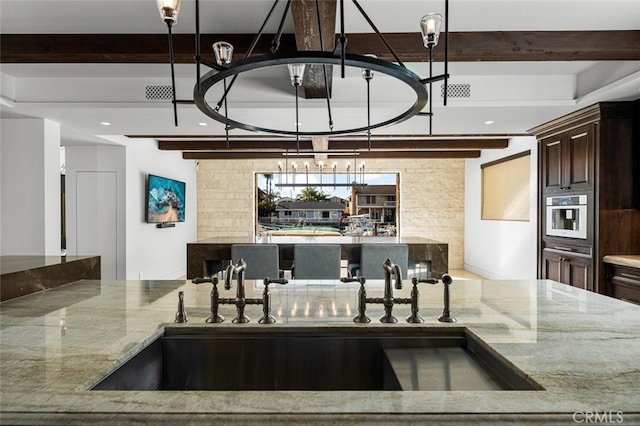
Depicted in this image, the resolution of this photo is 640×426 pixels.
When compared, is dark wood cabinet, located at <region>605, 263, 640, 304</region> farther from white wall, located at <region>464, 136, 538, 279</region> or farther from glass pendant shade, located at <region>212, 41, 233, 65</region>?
glass pendant shade, located at <region>212, 41, 233, 65</region>

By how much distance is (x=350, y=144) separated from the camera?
5.84m

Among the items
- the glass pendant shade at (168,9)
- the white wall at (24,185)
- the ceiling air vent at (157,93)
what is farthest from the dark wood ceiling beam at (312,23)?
the white wall at (24,185)

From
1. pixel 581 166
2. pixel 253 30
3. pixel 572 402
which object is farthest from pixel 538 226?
pixel 572 402

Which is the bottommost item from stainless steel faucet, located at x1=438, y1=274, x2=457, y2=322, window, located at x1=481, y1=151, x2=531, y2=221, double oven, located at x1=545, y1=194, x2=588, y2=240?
stainless steel faucet, located at x1=438, y1=274, x2=457, y2=322

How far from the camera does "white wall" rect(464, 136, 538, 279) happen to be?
5.26 meters

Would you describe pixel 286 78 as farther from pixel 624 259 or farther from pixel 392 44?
pixel 624 259

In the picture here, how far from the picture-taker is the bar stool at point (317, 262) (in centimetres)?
364

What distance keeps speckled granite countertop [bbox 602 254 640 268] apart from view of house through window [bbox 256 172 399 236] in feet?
15.6

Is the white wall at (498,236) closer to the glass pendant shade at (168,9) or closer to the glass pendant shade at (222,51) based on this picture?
the glass pendant shade at (222,51)

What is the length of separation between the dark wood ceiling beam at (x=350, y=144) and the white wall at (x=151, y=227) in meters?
0.44

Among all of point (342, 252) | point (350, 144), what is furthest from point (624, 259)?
point (350, 144)

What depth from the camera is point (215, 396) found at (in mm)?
797

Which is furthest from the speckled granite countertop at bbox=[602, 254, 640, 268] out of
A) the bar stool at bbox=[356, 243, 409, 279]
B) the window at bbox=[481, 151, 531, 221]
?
the window at bbox=[481, 151, 531, 221]

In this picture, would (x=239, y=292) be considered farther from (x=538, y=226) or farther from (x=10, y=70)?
(x=538, y=226)
